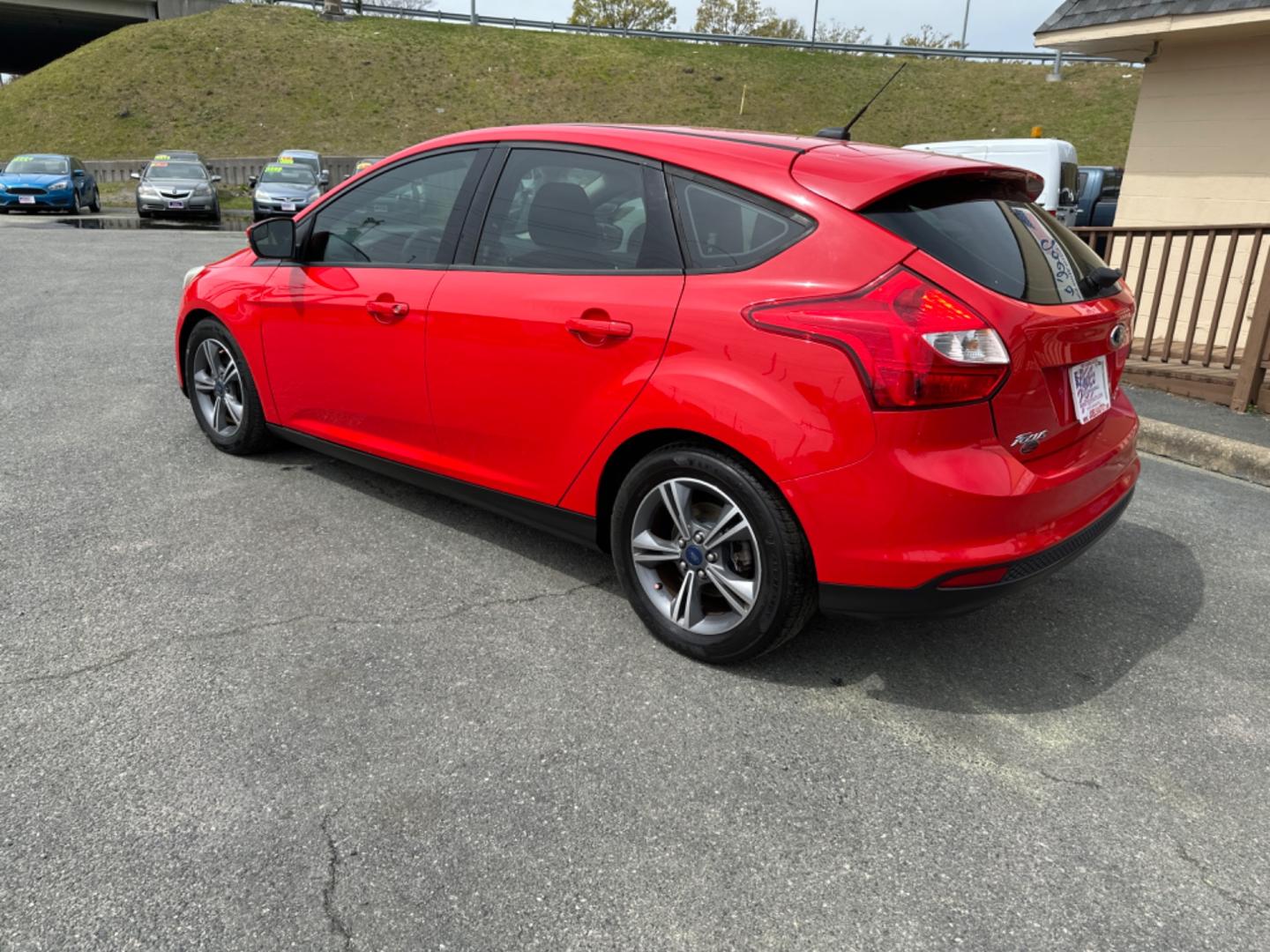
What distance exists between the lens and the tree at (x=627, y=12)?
7012cm

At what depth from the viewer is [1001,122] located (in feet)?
→ 156

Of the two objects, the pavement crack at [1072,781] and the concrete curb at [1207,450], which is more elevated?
the pavement crack at [1072,781]

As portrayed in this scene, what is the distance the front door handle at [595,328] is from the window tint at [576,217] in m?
0.18

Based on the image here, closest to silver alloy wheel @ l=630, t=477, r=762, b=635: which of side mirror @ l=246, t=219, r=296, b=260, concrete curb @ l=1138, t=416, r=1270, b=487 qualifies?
side mirror @ l=246, t=219, r=296, b=260

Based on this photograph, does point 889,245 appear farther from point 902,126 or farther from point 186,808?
point 902,126

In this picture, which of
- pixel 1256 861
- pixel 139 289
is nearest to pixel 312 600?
pixel 1256 861

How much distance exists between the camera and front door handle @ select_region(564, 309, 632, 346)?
120 inches

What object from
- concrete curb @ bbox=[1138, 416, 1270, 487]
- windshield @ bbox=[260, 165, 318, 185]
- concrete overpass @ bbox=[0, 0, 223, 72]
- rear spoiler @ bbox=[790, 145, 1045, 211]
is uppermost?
concrete overpass @ bbox=[0, 0, 223, 72]

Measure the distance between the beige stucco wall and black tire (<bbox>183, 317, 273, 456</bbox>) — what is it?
26.9 ft

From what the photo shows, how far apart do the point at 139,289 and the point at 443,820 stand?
10090 millimetres

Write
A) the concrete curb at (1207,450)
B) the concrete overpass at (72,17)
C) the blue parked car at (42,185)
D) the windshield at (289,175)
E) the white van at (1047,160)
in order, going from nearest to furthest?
the concrete curb at (1207,450)
the white van at (1047,160)
the blue parked car at (42,185)
the windshield at (289,175)
the concrete overpass at (72,17)

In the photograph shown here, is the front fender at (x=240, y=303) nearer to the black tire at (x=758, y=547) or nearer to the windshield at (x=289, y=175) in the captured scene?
the black tire at (x=758, y=547)

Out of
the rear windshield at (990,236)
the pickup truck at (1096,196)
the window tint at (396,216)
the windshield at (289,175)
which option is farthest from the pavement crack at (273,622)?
the windshield at (289,175)

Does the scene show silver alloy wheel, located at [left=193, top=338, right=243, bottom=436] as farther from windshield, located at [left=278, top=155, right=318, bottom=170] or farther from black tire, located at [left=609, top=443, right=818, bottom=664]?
windshield, located at [left=278, top=155, right=318, bottom=170]
